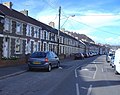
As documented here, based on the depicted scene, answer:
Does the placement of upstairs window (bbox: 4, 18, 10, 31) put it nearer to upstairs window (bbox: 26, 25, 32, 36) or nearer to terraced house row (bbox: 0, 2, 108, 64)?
terraced house row (bbox: 0, 2, 108, 64)

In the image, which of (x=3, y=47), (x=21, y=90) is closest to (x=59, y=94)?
(x=21, y=90)

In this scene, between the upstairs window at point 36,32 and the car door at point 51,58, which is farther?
the upstairs window at point 36,32

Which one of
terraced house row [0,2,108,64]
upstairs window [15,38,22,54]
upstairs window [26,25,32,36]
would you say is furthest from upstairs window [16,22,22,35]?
upstairs window [26,25,32,36]

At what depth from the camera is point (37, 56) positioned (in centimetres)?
2161

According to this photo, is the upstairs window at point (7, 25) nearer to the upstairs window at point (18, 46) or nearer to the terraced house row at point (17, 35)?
the terraced house row at point (17, 35)

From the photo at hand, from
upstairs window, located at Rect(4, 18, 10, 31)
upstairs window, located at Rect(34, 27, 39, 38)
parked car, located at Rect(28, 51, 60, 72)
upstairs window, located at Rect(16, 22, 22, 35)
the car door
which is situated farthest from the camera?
upstairs window, located at Rect(34, 27, 39, 38)

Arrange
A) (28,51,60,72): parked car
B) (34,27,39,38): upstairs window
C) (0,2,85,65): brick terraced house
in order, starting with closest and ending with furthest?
1. (28,51,60,72): parked car
2. (0,2,85,65): brick terraced house
3. (34,27,39,38): upstairs window

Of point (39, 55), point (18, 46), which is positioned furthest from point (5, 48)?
point (39, 55)

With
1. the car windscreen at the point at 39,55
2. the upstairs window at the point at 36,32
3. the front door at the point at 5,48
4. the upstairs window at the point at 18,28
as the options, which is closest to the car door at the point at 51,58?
the car windscreen at the point at 39,55

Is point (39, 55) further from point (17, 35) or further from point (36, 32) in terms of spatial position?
point (36, 32)

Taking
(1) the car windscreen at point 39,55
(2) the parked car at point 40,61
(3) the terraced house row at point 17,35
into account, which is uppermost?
(3) the terraced house row at point 17,35

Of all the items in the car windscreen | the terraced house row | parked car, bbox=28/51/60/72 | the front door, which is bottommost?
parked car, bbox=28/51/60/72

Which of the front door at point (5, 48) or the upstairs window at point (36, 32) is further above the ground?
the upstairs window at point (36, 32)

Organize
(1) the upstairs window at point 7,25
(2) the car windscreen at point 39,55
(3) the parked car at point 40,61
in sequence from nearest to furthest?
(3) the parked car at point 40,61, (2) the car windscreen at point 39,55, (1) the upstairs window at point 7,25
